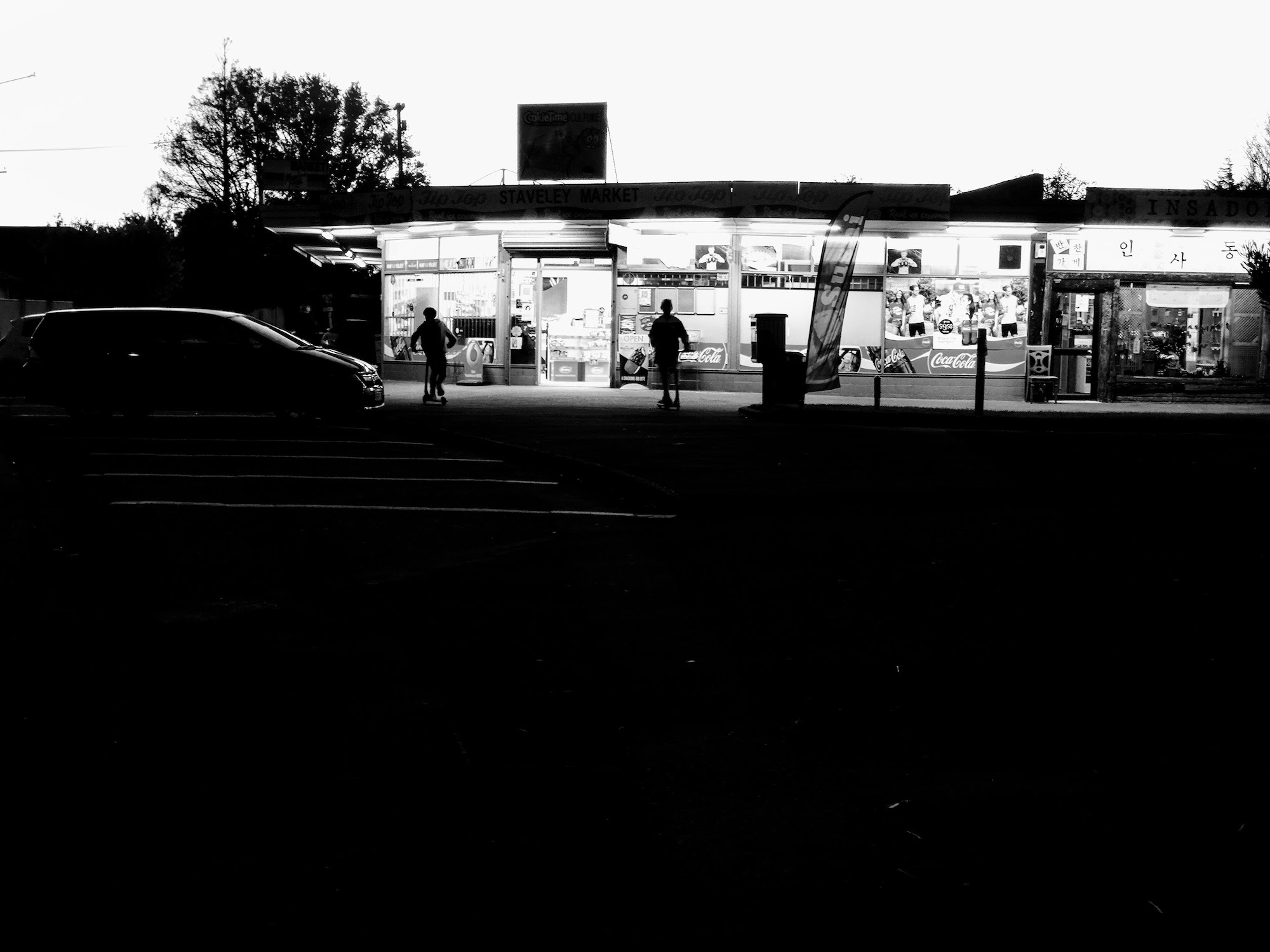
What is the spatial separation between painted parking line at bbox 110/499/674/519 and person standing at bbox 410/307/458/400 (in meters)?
11.2

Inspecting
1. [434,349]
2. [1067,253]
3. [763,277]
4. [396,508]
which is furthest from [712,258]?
[396,508]

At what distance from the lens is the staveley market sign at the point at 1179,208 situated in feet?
82.1

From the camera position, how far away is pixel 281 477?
1217 cm

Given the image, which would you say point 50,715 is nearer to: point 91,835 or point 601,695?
point 91,835

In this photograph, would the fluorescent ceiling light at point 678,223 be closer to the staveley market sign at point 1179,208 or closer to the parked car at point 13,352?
the staveley market sign at point 1179,208

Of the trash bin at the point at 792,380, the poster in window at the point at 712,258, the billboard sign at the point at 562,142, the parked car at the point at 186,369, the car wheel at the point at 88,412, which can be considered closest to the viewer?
the parked car at the point at 186,369

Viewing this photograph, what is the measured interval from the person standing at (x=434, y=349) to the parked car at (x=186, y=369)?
319 centimetres

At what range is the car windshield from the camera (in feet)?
61.0

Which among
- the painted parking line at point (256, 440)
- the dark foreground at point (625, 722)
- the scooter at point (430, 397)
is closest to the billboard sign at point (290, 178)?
the scooter at point (430, 397)

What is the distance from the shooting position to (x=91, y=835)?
3.72 m

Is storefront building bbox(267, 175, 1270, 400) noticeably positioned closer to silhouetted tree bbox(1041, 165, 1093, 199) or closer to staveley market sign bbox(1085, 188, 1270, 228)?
staveley market sign bbox(1085, 188, 1270, 228)

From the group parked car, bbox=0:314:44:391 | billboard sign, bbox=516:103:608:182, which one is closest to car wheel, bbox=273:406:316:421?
parked car, bbox=0:314:44:391

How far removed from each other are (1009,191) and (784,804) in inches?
1407

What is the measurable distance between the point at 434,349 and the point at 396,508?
40.7 feet
